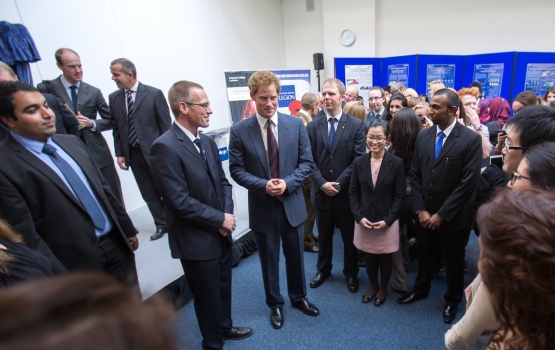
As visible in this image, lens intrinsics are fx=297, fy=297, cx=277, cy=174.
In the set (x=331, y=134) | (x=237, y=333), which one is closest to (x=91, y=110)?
(x=331, y=134)

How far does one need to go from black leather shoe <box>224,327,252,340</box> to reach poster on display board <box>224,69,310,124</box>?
298 cm

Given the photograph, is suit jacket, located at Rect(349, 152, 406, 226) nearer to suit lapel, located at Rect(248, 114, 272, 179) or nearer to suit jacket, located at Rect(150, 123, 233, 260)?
suit lapel, located at Rect(248, 114, 272, 179)

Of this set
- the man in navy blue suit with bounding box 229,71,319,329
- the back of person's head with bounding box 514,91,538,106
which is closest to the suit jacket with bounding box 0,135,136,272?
the man in navy blue suit with bounding box 229,71,319,329

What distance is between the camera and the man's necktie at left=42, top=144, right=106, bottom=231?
1.59 meters

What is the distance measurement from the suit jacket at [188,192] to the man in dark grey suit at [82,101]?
5.41ft

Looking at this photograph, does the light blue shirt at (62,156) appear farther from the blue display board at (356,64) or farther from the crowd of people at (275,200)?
the blue display board at (356,64)

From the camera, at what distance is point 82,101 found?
3068 mm

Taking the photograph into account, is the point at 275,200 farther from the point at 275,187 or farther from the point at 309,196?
the point at 309,196

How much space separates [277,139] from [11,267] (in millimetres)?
1534

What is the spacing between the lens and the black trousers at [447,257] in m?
2.13

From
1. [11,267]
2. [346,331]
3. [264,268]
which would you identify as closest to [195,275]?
[264,268]

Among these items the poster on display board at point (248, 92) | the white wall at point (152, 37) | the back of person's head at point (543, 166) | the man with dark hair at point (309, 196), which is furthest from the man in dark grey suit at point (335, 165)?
the white wall at point (152, 37)

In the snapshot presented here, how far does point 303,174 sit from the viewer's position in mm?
2160

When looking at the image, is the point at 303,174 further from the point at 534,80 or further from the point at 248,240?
the point at 534,80
